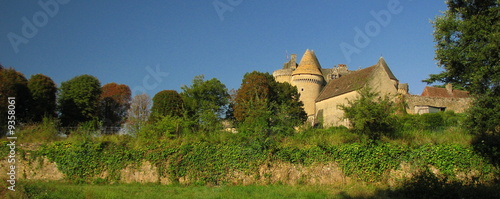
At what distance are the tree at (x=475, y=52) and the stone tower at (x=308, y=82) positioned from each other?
117 feet


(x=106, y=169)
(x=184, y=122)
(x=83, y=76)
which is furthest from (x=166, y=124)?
(x=83, y=76)


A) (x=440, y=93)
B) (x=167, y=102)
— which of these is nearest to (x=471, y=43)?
(x=167, y=102)

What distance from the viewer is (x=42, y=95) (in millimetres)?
33594

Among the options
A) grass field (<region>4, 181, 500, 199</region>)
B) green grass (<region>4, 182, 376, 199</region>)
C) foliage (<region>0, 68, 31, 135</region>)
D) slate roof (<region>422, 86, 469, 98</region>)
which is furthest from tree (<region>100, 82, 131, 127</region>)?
slate roof (<region>422, 86, 469, 98</region>)

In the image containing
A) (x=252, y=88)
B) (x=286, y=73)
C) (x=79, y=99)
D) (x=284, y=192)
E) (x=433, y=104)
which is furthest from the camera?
(x=286, y=73)

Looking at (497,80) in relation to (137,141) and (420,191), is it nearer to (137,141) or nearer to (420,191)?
(420,191)

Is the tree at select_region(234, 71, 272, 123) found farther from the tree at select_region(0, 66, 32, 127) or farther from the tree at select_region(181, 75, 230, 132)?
the tree at select_region(0, 66, 32, 127)

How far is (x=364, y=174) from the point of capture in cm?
1567

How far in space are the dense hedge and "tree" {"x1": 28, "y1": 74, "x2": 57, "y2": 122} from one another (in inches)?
670

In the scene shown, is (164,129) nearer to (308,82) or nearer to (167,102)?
(167,102)

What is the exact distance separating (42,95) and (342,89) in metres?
29.5

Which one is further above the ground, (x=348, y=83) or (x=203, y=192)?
(x=348, y=83)

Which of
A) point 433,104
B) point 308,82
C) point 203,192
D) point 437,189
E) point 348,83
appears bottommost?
point 203,192

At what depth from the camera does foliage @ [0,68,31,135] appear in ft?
87.6
